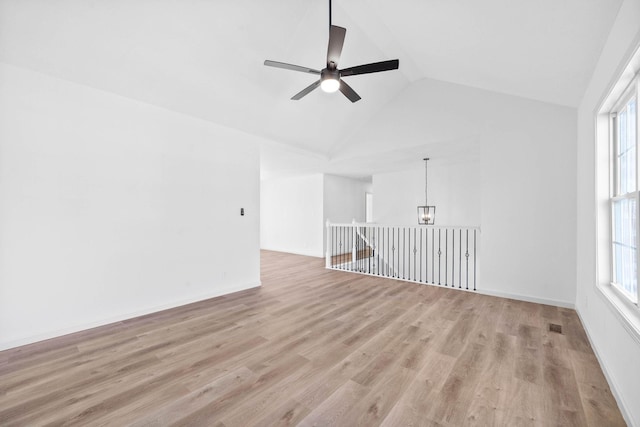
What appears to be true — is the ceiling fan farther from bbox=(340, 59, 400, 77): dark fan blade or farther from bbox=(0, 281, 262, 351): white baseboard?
bbox=(0, 281, 262, 351): white baseboard

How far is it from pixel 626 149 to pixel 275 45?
11.7 ft

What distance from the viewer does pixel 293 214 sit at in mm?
8883

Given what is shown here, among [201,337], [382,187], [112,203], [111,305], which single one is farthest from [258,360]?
[382,187]

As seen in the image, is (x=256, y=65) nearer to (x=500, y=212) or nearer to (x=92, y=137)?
(x=92, y=137)

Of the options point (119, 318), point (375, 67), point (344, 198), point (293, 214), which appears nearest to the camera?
point (375, 67)

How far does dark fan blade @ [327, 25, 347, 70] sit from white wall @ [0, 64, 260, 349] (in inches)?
90.6

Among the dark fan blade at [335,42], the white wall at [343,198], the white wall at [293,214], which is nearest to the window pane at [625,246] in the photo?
the dark fan blade at [335,42]

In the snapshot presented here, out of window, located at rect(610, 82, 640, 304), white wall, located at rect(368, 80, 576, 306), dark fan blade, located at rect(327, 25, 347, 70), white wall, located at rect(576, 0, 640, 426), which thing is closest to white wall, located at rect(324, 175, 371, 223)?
white wall, located at rect(368, 80, 576, 306)

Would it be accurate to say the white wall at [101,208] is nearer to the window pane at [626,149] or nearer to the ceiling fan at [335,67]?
the ceiling fan at [335,67]

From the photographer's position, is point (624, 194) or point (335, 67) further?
point (335, 67)

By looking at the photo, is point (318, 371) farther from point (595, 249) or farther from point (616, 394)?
point (595, 249)

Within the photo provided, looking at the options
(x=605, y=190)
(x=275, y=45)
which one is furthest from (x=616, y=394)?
(x=275, y=45)

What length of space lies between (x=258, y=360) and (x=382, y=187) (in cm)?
683

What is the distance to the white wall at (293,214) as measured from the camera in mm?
8242
